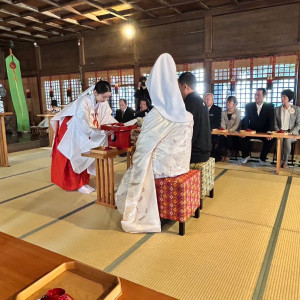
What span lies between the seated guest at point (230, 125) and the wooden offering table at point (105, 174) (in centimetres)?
279

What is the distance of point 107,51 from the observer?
8164 mm

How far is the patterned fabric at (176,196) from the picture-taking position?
101 inches

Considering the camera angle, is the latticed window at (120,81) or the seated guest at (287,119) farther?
the latticed window at (120,81)

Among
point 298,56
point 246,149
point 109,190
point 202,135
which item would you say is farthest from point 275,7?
point 109,190

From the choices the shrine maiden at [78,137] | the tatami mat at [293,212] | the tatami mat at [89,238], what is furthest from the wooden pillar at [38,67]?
the tatami mat at [293,212]

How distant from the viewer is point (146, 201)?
266cm

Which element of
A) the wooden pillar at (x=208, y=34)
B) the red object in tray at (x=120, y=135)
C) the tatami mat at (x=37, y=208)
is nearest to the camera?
the tatami mat at (x=37, y=208)

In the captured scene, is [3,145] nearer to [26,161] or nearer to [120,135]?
[26,161]

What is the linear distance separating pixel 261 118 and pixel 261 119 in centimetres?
2

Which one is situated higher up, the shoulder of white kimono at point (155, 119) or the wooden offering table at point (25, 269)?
the shoulder of white kimono at point (155, 119)

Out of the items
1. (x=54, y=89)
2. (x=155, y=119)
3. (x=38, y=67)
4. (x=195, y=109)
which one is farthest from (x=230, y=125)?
(x=38, y=67)

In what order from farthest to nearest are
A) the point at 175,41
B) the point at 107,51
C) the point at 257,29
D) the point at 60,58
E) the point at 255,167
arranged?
the point at 60,58 < the point at 107,51 < the point at 175,41 < the point at 257,29 < the point at 255,167

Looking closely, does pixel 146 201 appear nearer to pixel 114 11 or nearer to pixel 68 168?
pixel 68 168

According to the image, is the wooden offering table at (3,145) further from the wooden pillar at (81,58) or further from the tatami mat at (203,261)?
the tatami mat at (203,261)
